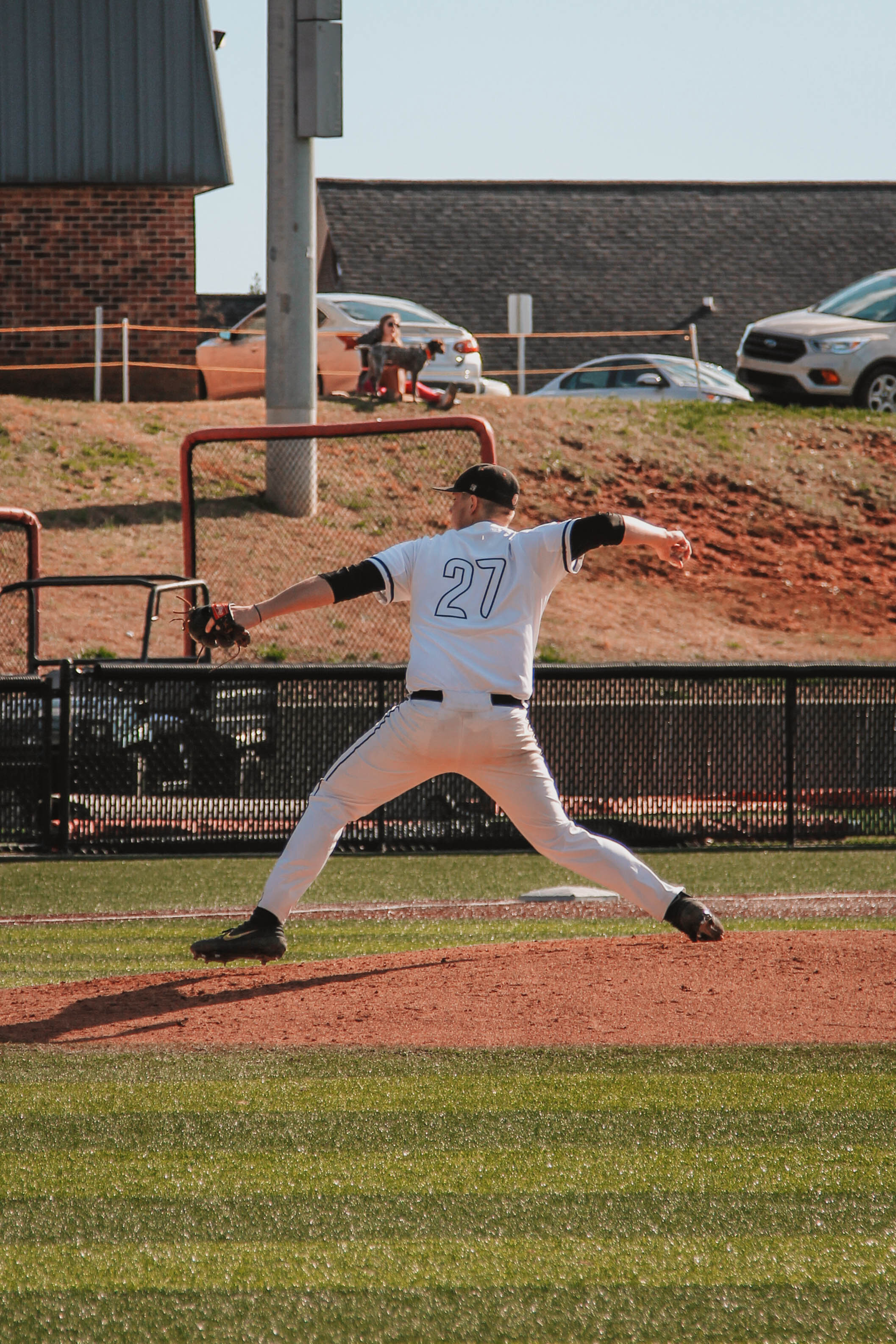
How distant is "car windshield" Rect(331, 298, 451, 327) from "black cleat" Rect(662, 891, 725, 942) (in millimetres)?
19499

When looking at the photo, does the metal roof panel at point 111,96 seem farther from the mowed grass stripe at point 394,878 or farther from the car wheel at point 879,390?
the mowed grass stripe at point 394,878

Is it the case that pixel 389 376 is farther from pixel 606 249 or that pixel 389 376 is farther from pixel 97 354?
pixel 606 249

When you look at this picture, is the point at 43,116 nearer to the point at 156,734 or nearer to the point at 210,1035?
the point at 156,734

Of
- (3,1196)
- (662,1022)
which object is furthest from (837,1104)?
(3,1196)

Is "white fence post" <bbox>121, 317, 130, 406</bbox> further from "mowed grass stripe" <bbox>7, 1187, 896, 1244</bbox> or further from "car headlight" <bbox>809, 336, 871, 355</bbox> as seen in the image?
"mowed grass stripe" <bbox>7, 1187, 896, 1244</bbox>

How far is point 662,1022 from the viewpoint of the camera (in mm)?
5598

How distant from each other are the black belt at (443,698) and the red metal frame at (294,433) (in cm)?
941

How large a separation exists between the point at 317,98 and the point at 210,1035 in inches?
557

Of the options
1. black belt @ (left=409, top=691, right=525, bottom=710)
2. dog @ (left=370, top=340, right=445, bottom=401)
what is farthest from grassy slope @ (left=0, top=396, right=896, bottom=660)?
black belt @ (left=409, top=691, right=525, bottom=710)

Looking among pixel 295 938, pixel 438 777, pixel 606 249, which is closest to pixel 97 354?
pixel 438 777

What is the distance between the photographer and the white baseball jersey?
580 centimetres

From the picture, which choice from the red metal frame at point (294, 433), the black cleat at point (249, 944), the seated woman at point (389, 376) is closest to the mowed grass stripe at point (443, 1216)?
the black cleat at point (249, 944)

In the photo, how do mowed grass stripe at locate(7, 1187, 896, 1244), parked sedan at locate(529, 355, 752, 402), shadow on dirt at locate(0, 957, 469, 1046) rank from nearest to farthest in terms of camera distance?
1. mowed grass stripe at locate(7, 1187, 896, 1244)
2. shadow on dirt at locate(0, 957, 469, 1046)
3. parked sedan at locate(529, 355, 752, 402)

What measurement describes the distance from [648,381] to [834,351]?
3.94 metres
